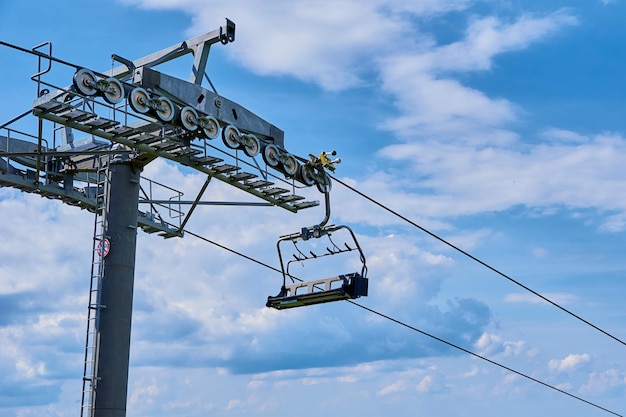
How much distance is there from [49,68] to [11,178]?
7007mm

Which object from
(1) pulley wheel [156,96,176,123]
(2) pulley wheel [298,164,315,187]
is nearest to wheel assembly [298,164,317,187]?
(2) pulley wheel [298,164,315,187]

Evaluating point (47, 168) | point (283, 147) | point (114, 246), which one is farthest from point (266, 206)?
point (47, 168)

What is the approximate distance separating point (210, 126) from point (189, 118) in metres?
0.76

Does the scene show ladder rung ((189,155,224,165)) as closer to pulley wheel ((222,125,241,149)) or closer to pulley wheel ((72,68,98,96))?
pulley wheel ((222,125,241,149))

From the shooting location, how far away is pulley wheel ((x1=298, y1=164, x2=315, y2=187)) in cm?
3019

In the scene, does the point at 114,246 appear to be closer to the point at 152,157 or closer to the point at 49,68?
the point at 152,157

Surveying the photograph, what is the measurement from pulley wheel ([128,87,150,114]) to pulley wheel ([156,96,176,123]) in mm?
359

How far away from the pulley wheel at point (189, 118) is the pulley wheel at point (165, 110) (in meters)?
0.34

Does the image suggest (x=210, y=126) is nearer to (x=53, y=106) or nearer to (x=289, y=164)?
(x=289, y=164)

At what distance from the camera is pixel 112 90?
25.3 m

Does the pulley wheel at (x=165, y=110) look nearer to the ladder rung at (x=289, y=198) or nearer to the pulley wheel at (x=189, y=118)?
the pulley wheel at (x=189, y=118)

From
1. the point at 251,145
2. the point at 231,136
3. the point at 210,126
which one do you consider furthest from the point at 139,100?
the point at 251,145

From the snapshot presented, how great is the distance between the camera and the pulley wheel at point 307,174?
3019 centimetres

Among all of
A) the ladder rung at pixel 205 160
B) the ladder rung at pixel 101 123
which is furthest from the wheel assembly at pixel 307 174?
the ladder rung at pixel 101 123
